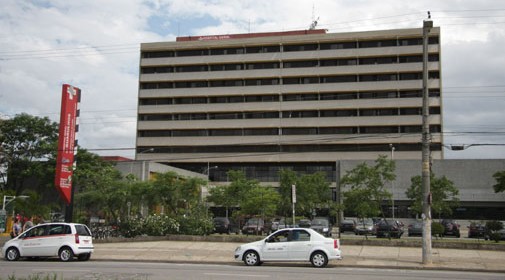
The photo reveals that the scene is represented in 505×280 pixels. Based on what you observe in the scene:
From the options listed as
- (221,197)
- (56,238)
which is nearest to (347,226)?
(221,197)

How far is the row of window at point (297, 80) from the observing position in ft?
238

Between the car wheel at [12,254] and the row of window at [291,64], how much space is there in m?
60.0

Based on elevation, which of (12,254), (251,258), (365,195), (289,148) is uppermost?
(289,148)

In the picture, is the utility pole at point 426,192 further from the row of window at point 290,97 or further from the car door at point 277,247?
the row of window at point 290,97

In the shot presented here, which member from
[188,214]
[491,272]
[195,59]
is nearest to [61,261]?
[188,214]

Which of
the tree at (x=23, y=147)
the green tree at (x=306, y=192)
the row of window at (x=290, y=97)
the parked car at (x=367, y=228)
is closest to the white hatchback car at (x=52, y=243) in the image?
the parked car at (x=367, y=228)

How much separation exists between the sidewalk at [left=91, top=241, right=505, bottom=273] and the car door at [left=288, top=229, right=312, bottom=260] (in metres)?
1.63

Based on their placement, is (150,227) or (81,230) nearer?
(81,230)

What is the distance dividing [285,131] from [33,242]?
186 feet

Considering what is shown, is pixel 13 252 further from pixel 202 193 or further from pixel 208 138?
pixel 208 138

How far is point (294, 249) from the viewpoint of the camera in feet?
59.7

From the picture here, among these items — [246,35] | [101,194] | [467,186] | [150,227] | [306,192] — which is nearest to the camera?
[150,227]

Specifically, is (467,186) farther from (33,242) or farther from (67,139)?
(33,242)

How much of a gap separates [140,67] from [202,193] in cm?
5351
